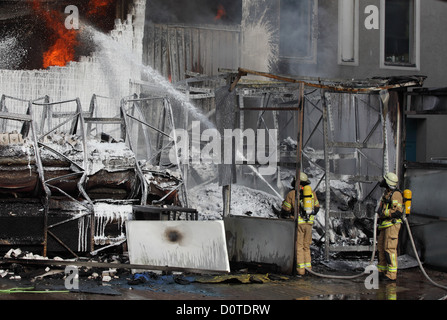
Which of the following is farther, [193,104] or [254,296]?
[193,104]

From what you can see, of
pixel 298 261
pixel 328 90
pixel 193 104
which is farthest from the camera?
pixel 193 104

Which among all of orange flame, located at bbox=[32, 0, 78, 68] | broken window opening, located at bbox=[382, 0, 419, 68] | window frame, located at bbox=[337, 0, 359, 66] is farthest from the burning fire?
broken window opening, located at bbox=[382, 0, 419, 68]

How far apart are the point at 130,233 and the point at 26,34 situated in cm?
926

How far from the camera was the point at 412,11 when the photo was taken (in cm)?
1819

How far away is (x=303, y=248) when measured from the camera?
30.9 ft

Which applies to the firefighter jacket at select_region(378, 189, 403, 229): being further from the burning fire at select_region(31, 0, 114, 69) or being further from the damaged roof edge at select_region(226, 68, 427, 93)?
the burning fire at select_region(31, 0, 114, 69)

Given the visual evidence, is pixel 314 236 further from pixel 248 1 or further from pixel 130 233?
pixel 248 1

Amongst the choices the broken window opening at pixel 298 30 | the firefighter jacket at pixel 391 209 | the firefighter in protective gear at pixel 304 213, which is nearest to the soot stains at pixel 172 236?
the firefighter in protective gear at pixel 304 213

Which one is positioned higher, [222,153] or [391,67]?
[391,67]

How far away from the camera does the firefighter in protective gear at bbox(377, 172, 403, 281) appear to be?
351 inches

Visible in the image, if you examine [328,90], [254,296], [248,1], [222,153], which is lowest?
[254,296]

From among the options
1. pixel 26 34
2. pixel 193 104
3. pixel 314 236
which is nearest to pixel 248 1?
pixel 193 104

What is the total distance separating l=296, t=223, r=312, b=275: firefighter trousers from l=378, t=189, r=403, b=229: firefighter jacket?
48.6 inches

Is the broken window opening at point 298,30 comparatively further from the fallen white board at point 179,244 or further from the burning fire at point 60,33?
the fallen white board at point 179,244
